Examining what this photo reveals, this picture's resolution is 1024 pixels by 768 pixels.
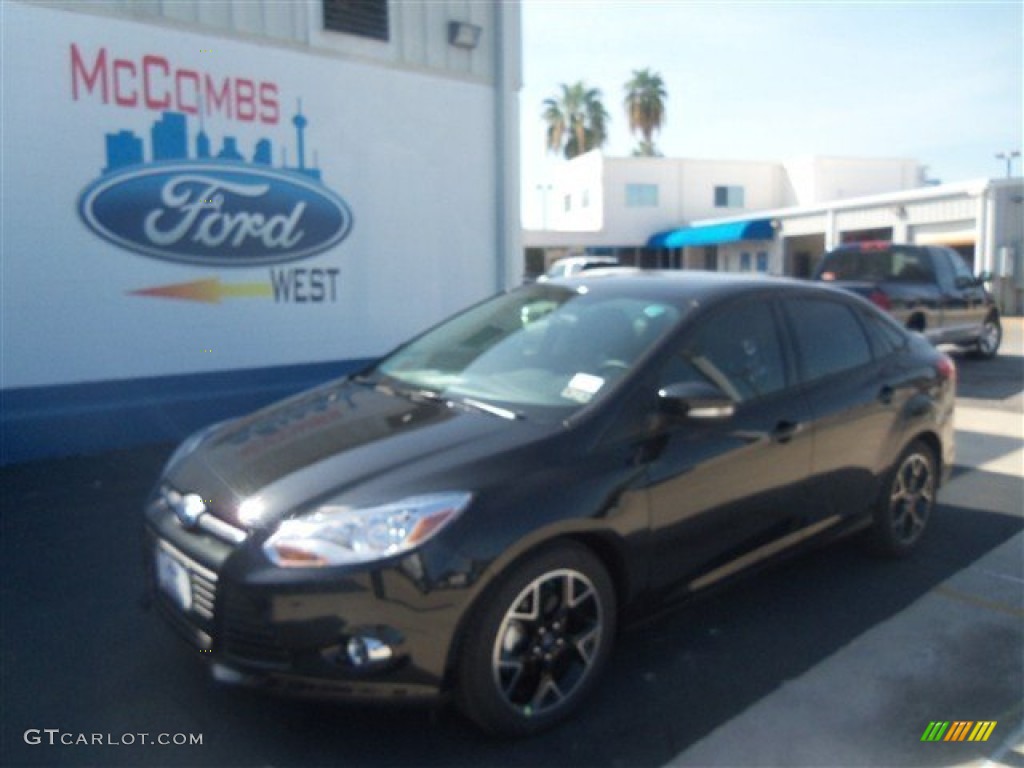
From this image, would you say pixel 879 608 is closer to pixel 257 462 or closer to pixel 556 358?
pixel 556 358

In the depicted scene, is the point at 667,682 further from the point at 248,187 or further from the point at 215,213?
the point at 248,187

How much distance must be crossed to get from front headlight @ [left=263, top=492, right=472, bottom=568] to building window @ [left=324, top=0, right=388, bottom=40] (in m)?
6.84

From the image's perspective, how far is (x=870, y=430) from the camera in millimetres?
4625

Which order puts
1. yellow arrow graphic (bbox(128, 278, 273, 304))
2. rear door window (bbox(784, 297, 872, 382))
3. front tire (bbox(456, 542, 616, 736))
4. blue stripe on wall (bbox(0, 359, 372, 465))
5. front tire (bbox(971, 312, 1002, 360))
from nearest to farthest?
front tire (bbox(456, 542, 616, 736)) < rear door window (bbox(784, 297, 872, 382)) < blue stripe on wall (bbox(0, 359, 372, 465)) < yellow arrow graphic (bbox(128, 278, 273, 304)) < front tire (bbox(971, 312, 1002, 360))

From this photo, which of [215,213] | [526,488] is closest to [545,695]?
[526,488]

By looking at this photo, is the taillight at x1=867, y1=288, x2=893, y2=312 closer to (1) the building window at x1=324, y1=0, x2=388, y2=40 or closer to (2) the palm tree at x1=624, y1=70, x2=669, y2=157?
(1) the building window at x1=324, y1=0, x2=388, y2=40

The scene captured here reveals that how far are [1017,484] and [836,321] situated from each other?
2931 mm

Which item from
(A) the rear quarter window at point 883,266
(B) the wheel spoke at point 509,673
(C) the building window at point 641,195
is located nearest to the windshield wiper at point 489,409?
(B) the wheel spoke at point 509,673

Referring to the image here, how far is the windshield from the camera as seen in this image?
3.66m

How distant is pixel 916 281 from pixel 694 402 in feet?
32.3

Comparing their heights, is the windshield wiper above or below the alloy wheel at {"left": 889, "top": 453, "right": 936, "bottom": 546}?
above

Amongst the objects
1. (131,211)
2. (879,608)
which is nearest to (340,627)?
(879,608)

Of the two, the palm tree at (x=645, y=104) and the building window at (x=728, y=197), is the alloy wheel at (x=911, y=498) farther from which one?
the palm tree at (x=645, y=104)

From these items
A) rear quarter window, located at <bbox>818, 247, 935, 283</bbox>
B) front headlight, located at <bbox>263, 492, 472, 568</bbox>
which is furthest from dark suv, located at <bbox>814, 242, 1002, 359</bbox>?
front headlight, located at <bbox>263, 492, 472, 568</bbox>
